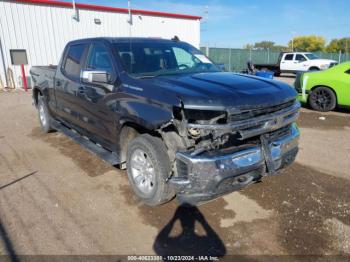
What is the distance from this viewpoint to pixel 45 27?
1698 cm

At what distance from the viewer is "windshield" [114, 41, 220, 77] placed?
4.09 m

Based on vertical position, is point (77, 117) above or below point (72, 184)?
above

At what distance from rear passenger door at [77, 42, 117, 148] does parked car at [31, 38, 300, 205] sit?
0.01 meters

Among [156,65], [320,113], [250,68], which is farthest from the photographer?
[320,113]

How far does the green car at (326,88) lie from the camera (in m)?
8.73

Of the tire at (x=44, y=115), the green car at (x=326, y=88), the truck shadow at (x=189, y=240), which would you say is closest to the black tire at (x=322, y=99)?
the green car at (x=326, y=88)

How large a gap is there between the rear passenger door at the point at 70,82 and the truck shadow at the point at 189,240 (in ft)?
8.64

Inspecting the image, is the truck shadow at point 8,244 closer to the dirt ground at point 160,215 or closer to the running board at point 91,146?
the dirt ground at point 160,215

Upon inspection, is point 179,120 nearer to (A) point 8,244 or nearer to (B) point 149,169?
(B) point 149,169

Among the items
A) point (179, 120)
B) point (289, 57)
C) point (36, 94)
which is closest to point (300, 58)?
point (289, 57)

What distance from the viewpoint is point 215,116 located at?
3082 mm

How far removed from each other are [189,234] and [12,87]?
16.2m

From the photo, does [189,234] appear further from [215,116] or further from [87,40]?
[87,40]

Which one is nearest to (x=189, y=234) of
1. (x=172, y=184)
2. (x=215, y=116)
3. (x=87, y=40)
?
(x=172, y=184)
